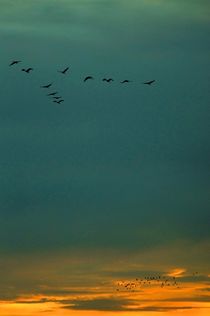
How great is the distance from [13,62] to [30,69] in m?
8.86

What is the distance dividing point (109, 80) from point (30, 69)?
16985 mm

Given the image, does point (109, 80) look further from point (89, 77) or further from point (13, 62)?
point (13, 62)

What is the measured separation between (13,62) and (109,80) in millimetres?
18608

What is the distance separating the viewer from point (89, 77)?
538ft

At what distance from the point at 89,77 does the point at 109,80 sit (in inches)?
227

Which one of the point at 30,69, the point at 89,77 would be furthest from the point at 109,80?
the point at 30,69

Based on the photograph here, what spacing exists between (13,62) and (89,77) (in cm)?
1590

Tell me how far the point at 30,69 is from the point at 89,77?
39.5 feet

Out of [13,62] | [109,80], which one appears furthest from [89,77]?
[13,62]

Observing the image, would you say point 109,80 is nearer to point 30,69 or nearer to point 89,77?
point 89,77

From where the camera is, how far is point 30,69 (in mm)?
165625

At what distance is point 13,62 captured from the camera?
157m
